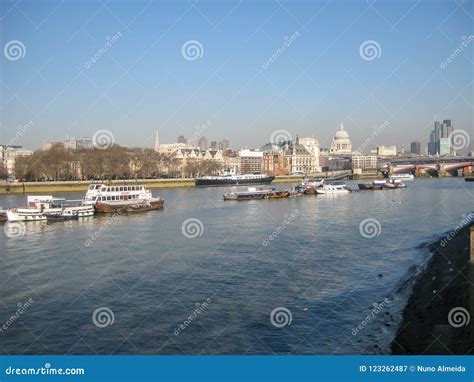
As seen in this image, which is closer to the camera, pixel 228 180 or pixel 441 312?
pixel 441 312

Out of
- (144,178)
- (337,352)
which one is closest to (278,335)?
(337,352)

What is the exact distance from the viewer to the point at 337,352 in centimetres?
343

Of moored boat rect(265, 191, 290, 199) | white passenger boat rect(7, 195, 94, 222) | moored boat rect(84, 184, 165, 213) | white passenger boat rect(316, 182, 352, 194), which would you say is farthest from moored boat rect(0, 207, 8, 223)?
white passenger boat rect(316, 182, 352, 194)

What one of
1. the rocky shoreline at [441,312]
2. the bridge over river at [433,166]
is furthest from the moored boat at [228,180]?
the rocky shoreline at [441,312]

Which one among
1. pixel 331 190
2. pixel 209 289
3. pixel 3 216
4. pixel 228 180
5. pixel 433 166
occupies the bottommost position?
pixel 209 289

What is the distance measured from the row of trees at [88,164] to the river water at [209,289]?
1527 cm

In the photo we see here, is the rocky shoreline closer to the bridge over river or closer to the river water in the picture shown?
the river water

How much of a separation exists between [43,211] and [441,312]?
9.46 meters

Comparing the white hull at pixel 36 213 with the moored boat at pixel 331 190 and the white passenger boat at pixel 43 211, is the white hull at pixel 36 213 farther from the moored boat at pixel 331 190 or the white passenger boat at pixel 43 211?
the moored boat at pixel 331 190

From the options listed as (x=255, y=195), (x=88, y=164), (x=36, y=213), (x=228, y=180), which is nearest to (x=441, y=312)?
(x=36, y=213)

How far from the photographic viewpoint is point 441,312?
3779 millimetres

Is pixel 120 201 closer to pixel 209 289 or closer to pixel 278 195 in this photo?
pixel 278 195

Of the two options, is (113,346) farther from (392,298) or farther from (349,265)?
(349,265)

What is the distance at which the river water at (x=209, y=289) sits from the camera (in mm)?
3594
